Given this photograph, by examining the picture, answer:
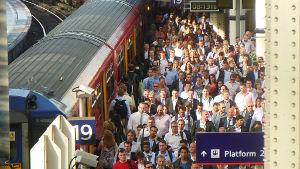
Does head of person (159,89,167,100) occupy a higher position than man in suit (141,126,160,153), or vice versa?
head of person (159,89,167,100)

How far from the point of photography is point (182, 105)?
14008 millimetres

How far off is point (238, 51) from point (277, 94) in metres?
16.1

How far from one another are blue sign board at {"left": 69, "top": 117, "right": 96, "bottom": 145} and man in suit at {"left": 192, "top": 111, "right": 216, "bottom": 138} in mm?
3544

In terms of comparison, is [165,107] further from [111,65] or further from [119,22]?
[119,22]

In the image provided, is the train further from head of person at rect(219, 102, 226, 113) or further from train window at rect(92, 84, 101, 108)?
head of person at rect(219, 102, 226, 113)

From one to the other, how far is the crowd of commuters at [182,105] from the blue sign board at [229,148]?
4.24 m

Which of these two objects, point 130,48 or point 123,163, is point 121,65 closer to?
point 130,48

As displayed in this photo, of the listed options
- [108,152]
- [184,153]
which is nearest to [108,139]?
[108,152]

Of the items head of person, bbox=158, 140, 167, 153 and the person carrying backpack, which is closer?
head of person, bbox=158, 140, 167, 153

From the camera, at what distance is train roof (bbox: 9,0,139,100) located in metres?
12.1

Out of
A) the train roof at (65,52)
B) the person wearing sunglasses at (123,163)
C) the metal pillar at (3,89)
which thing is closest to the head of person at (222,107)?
the train roof at (65,52)

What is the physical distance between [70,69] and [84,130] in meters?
3.50

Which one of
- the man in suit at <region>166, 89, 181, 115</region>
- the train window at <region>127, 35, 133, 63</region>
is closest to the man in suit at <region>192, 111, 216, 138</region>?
the man in suit at <region>166, 89, 181, 115</region>

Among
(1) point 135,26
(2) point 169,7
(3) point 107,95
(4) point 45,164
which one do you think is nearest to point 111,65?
(3) point 107,95
